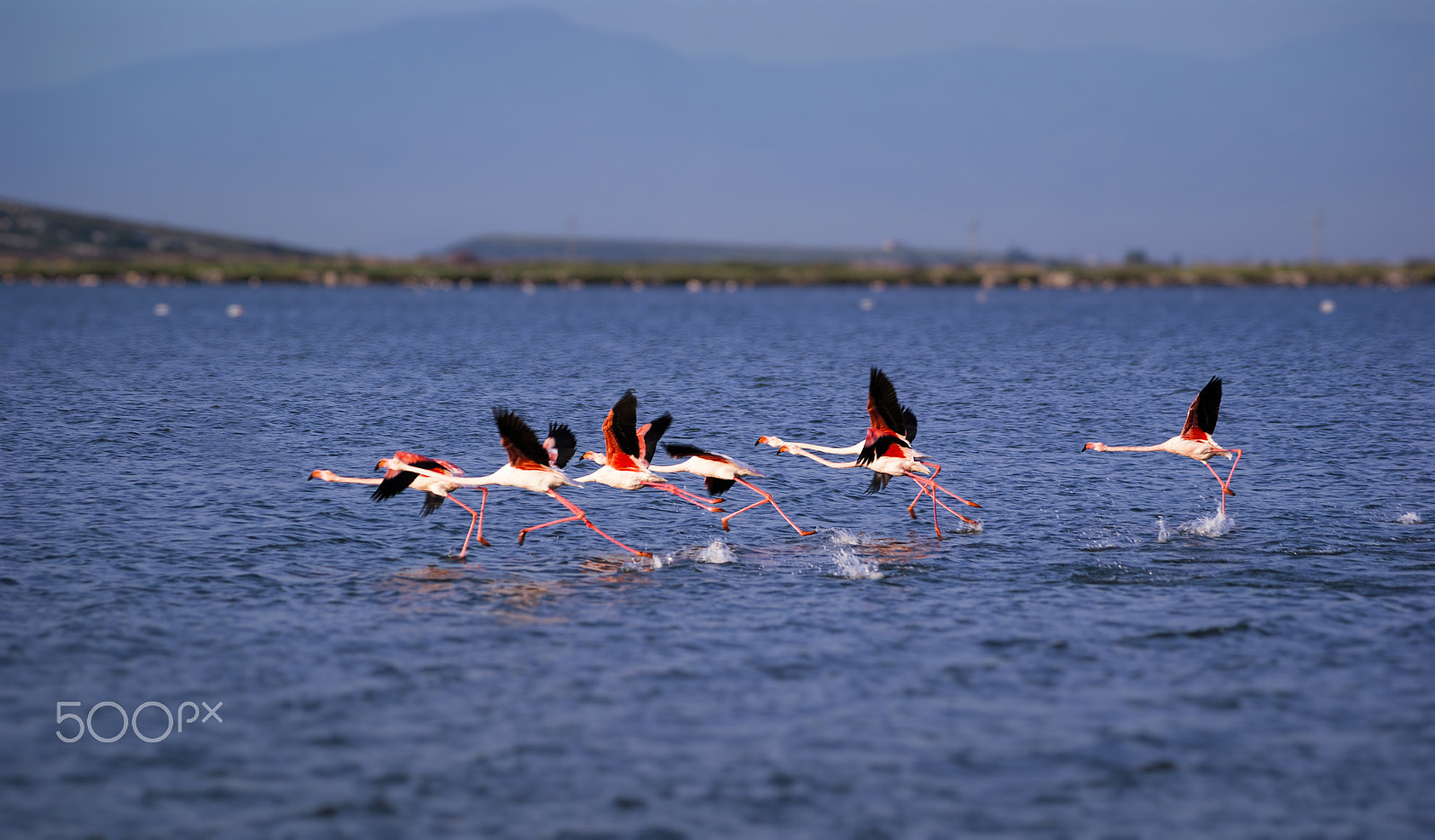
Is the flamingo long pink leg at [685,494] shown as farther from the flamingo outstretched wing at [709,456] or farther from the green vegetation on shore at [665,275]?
the green vegetation on shore at [665,275]

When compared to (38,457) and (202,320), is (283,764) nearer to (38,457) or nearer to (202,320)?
(38,457)

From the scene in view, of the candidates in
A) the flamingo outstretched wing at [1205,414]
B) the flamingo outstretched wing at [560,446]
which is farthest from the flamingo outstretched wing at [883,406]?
the flamingo outstretched wing at [1205,414]

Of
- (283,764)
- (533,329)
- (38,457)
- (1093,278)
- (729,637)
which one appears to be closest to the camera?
(283,764)

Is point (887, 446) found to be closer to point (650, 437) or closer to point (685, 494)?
point (685, 494)

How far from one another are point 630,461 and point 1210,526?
27.0 ft

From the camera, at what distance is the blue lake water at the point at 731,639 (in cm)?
973

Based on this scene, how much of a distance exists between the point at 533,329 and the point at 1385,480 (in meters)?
53.3

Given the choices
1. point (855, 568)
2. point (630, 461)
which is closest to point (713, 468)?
point (630, 461)

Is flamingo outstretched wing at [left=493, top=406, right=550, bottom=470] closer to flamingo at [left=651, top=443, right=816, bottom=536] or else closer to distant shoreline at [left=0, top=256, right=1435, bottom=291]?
flamingo at [left=651, top=443, right=816, bottom=536]

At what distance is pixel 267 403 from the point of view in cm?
3306

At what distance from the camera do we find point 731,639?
13.4 metres

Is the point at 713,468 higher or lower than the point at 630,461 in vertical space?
lower

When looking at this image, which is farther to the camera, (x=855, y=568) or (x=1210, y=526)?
(x=1210, y=526)

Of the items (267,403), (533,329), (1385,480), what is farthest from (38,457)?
(533,329)
